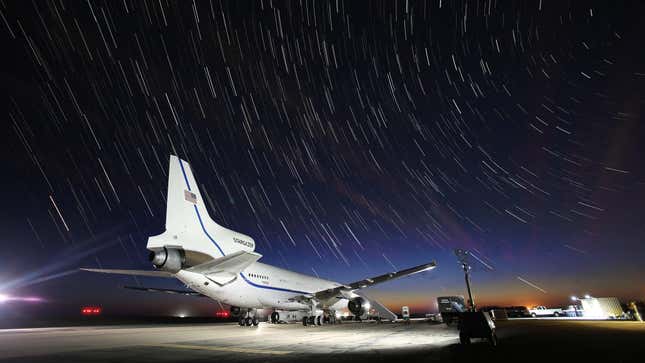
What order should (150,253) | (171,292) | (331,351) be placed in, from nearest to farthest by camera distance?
(331,351), (150,253), (171,292)

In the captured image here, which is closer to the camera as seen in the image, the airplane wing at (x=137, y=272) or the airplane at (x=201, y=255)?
the airplane at (x=201, y=255)

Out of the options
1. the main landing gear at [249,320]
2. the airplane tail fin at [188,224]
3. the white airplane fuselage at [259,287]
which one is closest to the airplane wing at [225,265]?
the white airplane fuselage at [259,287]

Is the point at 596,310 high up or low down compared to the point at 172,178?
down

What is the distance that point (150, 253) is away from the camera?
17.8 meters

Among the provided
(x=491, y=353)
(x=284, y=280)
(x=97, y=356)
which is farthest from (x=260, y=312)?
(x=491, y=353)

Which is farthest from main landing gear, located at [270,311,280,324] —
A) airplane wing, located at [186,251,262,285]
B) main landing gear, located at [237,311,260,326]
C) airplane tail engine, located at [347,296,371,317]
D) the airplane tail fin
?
the airplane tail fin

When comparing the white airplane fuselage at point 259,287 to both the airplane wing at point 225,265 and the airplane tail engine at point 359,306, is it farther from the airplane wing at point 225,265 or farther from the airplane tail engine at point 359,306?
the airplane tail engine at point 359,306

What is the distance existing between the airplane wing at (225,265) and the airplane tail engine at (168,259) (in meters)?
1.19

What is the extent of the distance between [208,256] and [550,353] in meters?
17.3

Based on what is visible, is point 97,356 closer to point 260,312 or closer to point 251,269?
point 251,269

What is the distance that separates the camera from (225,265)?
66.3 feet

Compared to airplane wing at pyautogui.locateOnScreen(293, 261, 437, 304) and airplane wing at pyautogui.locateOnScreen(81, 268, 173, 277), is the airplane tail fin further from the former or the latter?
airplane wing at pyautogui.locateOnScreen(293, 261, 437, 304)

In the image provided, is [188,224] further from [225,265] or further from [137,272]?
[137,272]

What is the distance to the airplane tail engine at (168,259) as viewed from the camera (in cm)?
1781
